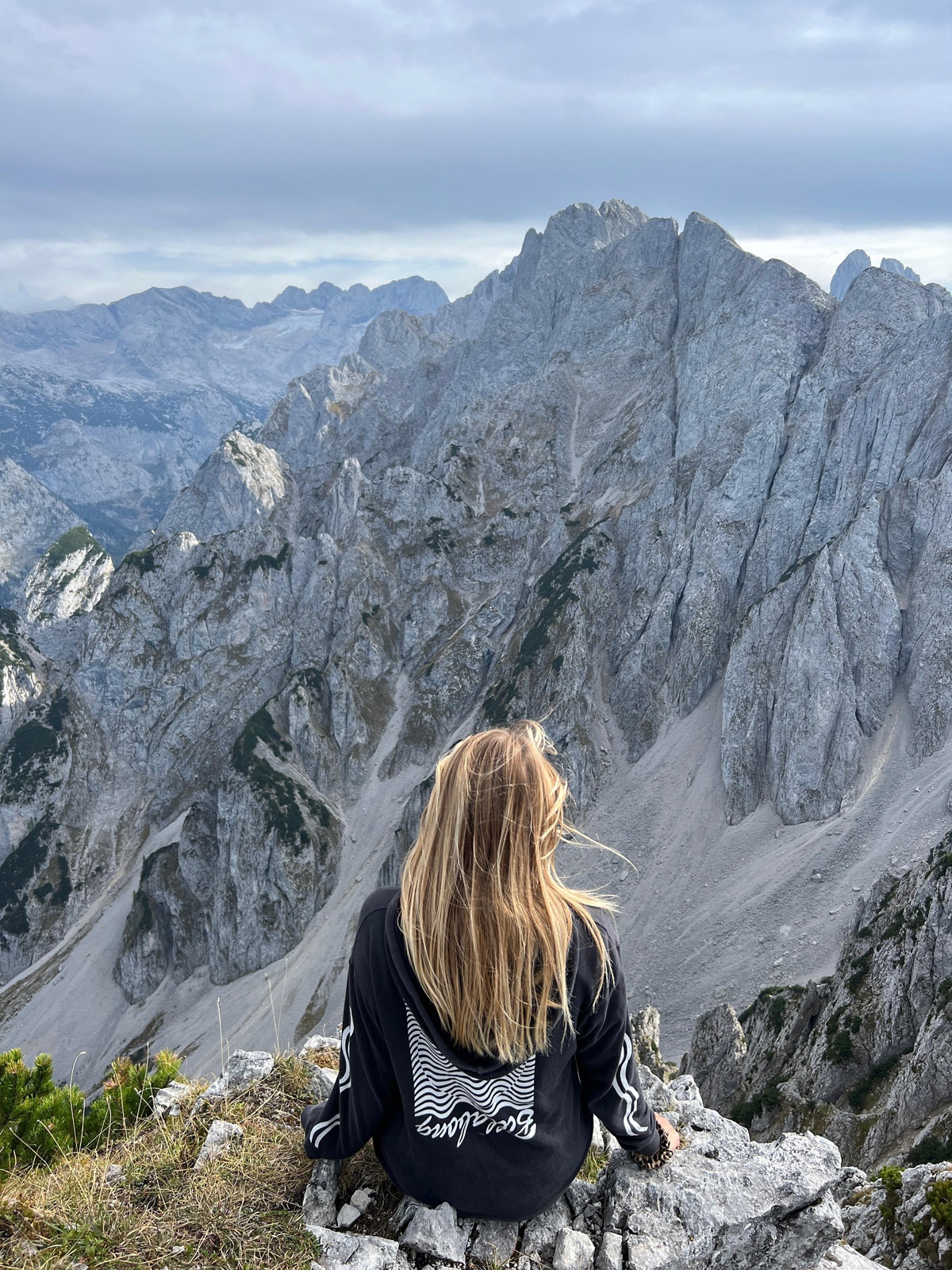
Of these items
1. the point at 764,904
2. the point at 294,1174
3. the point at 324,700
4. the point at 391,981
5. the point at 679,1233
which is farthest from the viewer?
the point at 324,700

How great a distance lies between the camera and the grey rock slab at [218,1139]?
217 inches

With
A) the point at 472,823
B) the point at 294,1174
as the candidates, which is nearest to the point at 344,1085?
the point at 294,1174

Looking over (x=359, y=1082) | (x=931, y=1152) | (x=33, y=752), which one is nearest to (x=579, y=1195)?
(x=359, y=1082)

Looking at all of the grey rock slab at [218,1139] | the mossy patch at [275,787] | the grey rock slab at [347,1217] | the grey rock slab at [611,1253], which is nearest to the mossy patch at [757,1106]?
the grey rock slab at [611,1253]

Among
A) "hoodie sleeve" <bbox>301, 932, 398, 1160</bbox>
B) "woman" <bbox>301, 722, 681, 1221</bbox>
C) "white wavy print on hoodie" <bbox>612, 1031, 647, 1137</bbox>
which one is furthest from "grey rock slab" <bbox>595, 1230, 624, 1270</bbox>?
"hoodie sleeve" <bbox>301, 932, 398, 1160</bbox>

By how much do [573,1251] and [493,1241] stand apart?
574mm

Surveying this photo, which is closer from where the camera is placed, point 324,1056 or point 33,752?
point 324,1056

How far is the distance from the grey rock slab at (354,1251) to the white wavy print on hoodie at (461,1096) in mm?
799

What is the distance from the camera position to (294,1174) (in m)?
5.40

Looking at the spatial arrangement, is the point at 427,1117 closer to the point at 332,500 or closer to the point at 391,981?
the point at 391,981

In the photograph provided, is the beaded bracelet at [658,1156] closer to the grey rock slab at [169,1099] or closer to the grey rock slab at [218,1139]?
the grey rock slab at [218,1139]

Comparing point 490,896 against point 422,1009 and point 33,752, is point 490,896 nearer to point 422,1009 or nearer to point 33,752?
point 422,1009

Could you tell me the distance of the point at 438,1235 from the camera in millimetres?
4633

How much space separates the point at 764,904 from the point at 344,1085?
65.9 metres
